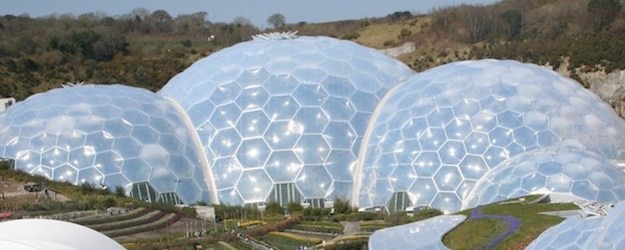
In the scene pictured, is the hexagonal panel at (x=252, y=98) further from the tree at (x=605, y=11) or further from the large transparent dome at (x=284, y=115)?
the tree at (x=605, y=11)

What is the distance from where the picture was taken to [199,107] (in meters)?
27.2

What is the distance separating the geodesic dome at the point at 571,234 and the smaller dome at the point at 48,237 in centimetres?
707

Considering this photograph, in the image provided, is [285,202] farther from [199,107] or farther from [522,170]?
[522,170]

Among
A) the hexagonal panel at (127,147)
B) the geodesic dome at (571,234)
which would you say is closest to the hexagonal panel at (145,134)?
the hexagonal panel at (127,147)

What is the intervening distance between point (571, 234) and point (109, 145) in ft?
54.7

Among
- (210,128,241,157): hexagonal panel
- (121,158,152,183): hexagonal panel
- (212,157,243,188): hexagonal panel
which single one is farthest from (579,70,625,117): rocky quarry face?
(121,158,152,183): hexagonal panel

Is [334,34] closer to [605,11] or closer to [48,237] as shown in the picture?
[605,11]

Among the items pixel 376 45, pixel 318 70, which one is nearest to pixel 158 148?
pixel 318 70

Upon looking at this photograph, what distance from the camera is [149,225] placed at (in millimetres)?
20281

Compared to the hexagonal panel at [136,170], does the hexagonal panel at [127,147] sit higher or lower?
higher

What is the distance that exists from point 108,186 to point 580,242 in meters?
16.0

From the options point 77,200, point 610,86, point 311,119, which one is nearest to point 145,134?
point 77,200

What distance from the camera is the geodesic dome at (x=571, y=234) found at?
36.7 feet

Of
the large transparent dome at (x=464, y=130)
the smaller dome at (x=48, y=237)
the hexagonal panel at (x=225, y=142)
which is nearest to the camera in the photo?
the smaller dome at (x=48, y=237)
